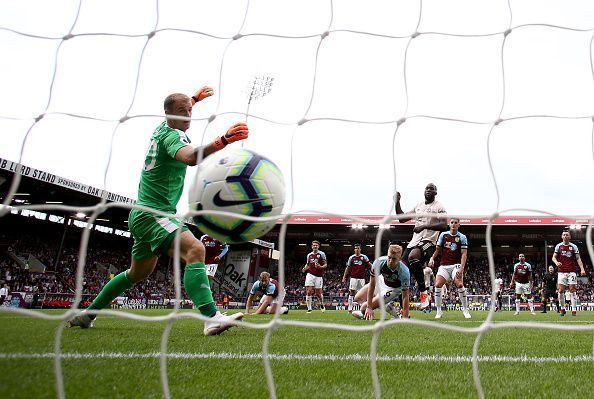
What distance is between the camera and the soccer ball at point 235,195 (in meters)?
3.23

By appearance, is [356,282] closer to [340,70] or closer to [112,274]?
[340,70]

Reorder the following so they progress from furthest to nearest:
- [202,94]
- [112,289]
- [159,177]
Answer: [202,94] < [112,289] < [159,177]

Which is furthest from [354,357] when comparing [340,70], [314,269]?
[314,269]

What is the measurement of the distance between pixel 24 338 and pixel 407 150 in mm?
2796

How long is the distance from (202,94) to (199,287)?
1.69 meters

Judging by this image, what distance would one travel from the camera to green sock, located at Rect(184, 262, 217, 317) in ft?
13.4

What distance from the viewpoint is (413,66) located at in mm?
3867

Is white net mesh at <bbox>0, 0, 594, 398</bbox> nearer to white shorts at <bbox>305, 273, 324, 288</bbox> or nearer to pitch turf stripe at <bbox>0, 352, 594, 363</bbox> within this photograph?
pitch turf stripe at <bbox>0, 352, 594, 363</bbox>

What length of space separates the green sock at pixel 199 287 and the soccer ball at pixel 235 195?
851mm

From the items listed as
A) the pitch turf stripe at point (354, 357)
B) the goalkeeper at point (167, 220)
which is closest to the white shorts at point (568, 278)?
the pitch turf stripe at point (354, 357)

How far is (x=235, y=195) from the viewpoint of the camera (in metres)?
3.24

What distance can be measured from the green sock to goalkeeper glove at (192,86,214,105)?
4.80 ft

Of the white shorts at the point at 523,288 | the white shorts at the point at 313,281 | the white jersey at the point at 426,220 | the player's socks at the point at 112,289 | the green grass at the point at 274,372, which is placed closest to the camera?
the green grass at the point at 274,372

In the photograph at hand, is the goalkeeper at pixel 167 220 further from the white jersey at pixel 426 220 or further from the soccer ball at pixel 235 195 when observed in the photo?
the white jersey at pixel 426 220
